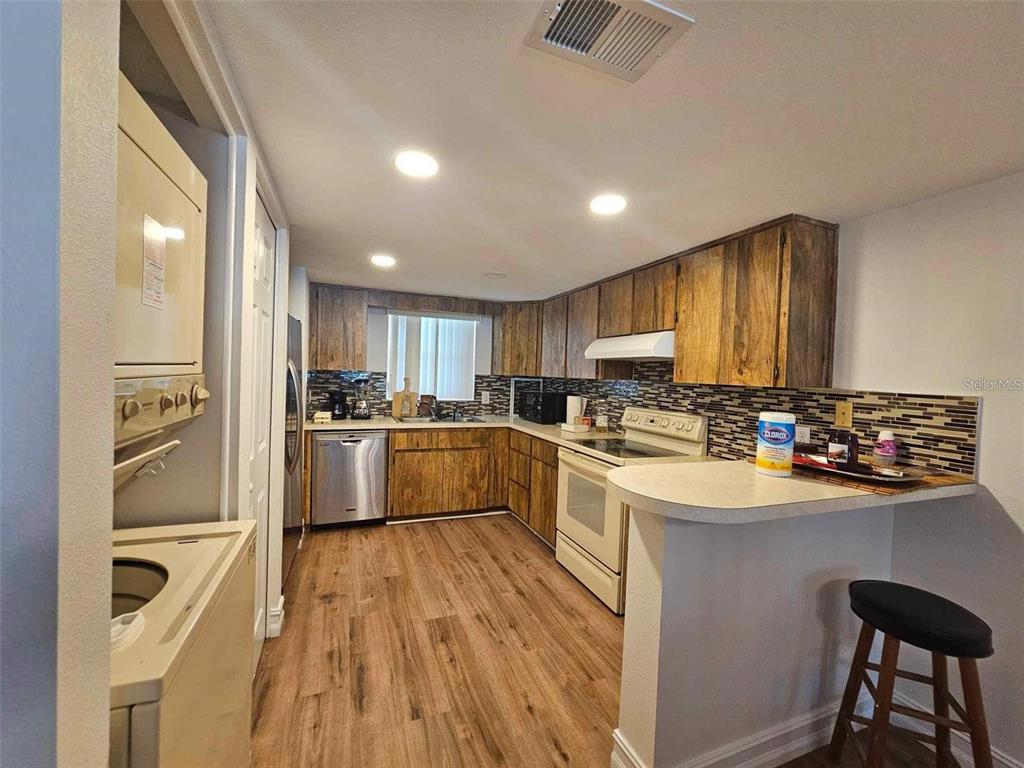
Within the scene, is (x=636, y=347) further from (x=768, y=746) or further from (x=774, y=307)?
(x=768, y=746)

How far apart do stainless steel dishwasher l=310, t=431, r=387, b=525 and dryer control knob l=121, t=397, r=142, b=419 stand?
273cm

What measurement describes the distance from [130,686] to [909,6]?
1725 mm

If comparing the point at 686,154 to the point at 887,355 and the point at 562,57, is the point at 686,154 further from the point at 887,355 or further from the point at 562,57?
the point at 887,355

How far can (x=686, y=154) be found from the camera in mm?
1336

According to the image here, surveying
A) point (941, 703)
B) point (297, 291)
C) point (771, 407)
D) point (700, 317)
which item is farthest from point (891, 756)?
point (297, 291)

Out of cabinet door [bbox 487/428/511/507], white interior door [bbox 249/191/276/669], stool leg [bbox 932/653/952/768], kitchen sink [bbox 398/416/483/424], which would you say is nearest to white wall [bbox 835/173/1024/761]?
stool leg [bbox 932/653/952/768]

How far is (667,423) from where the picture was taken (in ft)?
9.27

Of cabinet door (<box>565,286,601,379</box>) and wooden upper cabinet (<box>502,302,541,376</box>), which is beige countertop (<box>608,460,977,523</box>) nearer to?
cabinet door (<box>565,286,601,379</box>)

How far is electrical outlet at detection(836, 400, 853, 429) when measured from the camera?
6.12 feet

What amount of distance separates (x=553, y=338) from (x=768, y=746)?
2894 mm

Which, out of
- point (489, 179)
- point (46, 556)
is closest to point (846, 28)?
point (489, 179)

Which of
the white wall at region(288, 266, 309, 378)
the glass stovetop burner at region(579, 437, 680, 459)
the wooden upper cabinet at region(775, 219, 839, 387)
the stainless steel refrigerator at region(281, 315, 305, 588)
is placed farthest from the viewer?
the white wall at region(288, 266, 309, 378)

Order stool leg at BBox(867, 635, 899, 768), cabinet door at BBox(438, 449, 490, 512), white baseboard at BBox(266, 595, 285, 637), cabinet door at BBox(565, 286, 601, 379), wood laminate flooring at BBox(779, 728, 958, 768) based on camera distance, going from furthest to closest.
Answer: cabinet door at BBox(438, 449, 490, 512) < cabinet door at BBox(565, 286, 601, 379) < white baseboard at BBox(266, 595, 285, 637) < wood laminate flooring at BBox(779, 728, 958, 768) < stool leg at BBox(867, 635, 899, 768)

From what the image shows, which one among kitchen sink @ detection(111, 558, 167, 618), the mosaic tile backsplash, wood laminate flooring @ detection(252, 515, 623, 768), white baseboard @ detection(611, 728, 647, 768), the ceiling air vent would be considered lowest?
wood laminate flooring @ detection(252, 515, 623, 768)
